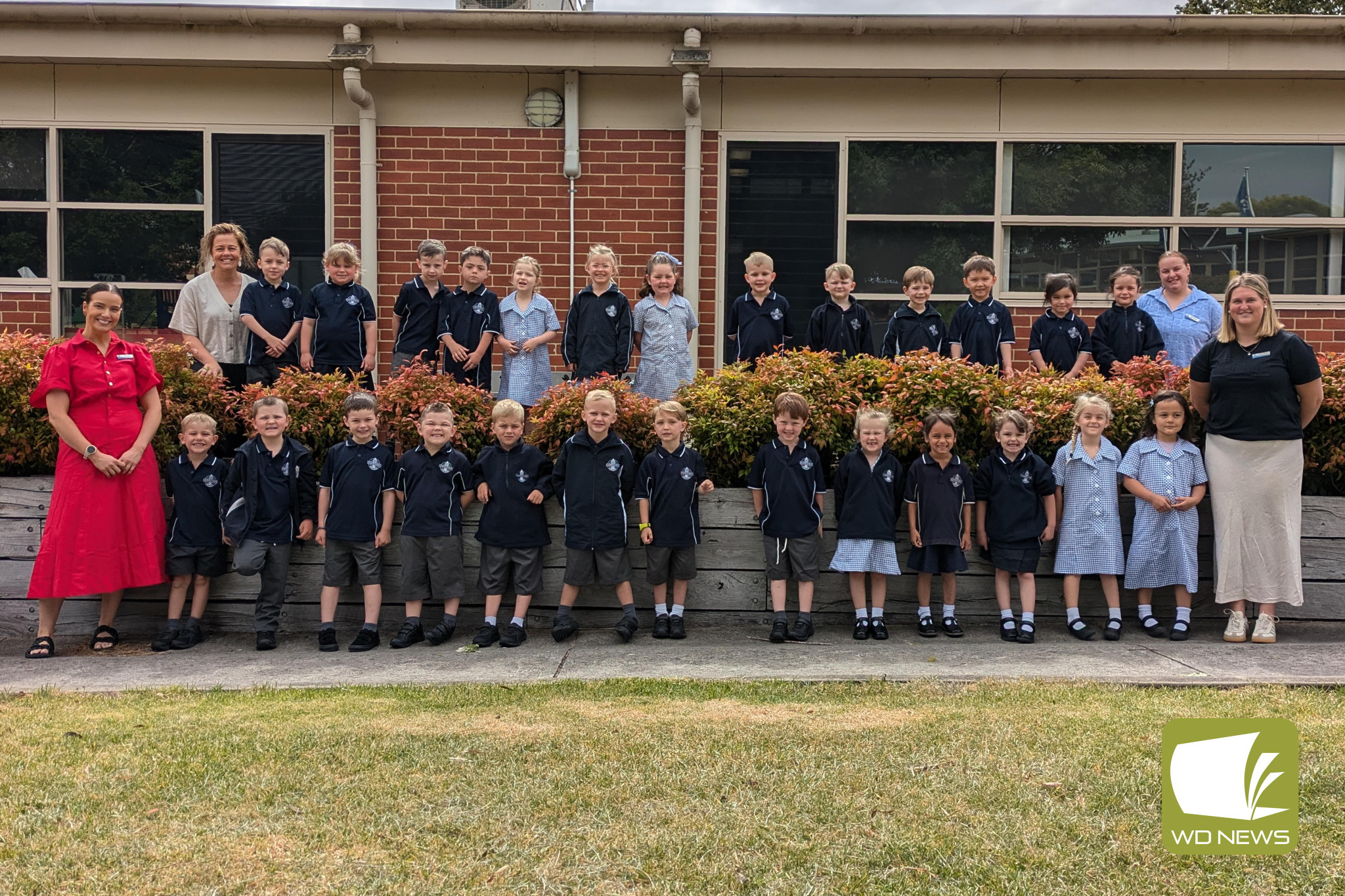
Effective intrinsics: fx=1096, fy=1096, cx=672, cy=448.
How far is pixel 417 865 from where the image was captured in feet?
9.64

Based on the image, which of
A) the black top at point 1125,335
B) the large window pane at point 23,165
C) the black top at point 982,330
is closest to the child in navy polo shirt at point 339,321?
the large window pane at point 23,165

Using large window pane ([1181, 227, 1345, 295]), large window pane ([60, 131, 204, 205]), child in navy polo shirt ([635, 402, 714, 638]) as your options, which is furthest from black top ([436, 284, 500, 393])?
large window pane ([1181, 227, 1345, 295])

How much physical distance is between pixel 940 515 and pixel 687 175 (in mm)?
4013

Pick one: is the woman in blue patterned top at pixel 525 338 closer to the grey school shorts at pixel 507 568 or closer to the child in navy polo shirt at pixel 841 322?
the grey school shorts at pixel 507 568

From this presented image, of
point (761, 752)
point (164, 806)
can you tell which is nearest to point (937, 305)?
point (761, 752)

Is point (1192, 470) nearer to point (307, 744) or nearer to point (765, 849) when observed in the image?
point (765, 849)

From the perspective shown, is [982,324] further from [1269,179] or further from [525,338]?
[1269,179]

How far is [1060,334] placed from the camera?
7555 millimetres

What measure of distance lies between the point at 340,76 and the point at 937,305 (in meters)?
5.20

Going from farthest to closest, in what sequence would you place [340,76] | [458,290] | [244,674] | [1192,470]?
[340,76] < [458,290] < [1192,470] < [244,674]

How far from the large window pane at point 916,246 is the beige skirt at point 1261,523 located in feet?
11.4

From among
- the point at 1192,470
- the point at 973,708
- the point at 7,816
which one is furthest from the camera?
the point at 1192,470

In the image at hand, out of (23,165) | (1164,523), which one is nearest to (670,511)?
(1164,523)

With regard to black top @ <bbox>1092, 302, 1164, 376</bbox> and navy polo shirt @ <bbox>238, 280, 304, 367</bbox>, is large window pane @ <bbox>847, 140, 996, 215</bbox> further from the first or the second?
navy polo shirt @ <bbox>238, 280, 304, 367</bbox>
